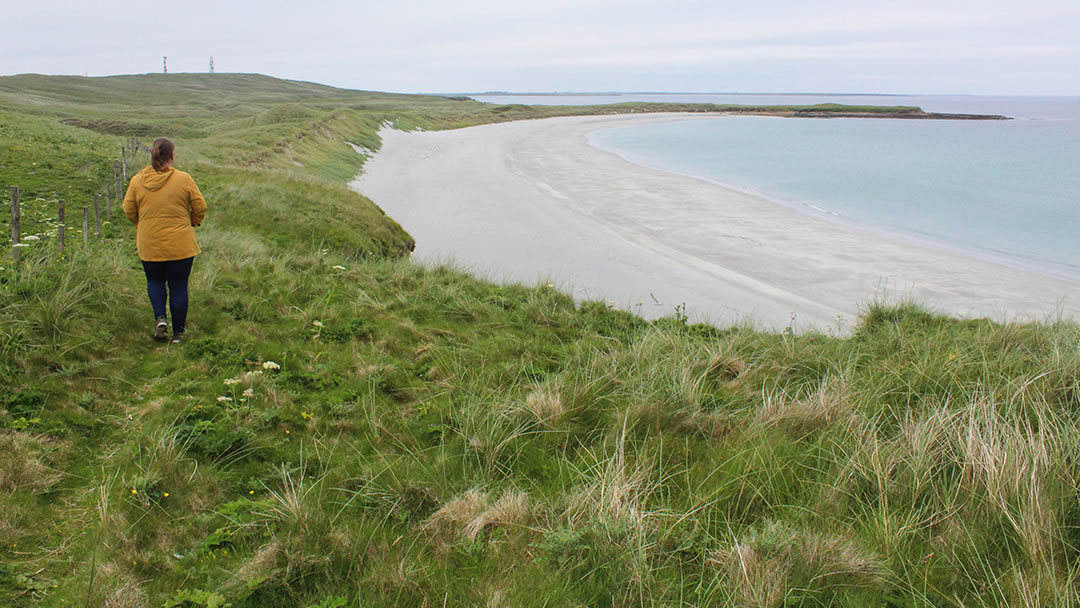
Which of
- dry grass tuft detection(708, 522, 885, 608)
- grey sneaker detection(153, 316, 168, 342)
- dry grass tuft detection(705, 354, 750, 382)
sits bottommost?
dry grass tuft detection(708, 522, 885, 608)

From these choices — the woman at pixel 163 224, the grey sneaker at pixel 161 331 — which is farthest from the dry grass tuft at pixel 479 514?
the grey sneaker at pixel 161 331

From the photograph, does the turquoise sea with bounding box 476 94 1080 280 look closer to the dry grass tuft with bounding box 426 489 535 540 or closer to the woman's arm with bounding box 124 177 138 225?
the dry grass tuft with bounding box 426 489 535 540

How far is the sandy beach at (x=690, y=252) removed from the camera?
47.3ft

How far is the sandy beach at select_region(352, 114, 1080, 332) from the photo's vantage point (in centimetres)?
1441

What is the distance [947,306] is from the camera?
14438mm

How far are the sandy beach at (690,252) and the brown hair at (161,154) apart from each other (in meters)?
6.63

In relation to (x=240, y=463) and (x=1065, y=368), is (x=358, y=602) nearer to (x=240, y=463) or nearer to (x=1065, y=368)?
(x=240, y=463)

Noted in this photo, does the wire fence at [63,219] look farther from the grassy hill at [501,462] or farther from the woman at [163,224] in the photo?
the woman at [163,224]

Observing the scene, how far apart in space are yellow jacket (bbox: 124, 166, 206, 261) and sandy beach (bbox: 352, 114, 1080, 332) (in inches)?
255

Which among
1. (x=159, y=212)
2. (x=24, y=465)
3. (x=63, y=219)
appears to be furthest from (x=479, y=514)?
(x=63, y=219)

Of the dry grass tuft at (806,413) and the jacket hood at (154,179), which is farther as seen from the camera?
the jacket hood at (154,179)

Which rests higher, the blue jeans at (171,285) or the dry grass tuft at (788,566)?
the blue jeans at (171,285)

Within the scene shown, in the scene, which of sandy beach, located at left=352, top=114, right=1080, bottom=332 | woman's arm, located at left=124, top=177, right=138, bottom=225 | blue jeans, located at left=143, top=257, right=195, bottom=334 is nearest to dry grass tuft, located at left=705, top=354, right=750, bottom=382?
sandy beach, located at left=352, top=114, right=1080, bottom=332

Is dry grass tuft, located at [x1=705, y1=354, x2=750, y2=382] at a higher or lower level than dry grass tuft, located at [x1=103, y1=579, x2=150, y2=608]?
higher
